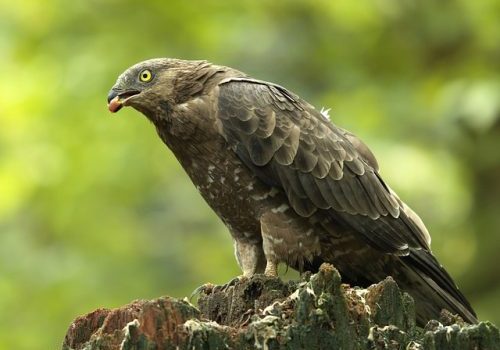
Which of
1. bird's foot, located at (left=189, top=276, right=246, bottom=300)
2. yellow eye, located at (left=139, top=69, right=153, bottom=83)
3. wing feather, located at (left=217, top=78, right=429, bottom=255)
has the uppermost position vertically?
yellow eye, located at (left=139, top=69, right=153, bottom=83)

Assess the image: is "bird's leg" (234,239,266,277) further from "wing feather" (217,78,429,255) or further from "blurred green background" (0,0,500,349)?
"blurred green background" (0,0,500,349)

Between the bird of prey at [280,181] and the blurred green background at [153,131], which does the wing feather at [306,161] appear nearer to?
the bird of prey at [280,181]

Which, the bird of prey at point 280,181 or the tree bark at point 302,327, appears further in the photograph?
the bird of prey at point 280,181

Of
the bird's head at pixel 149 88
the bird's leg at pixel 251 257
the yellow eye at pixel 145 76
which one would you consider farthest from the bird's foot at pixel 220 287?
the yellow eye at pixel 145 76

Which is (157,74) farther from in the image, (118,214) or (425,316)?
(118,214)

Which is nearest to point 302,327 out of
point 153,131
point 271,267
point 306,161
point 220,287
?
point 220,287

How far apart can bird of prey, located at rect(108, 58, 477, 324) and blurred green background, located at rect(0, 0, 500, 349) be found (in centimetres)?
265

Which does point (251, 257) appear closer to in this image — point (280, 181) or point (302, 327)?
point (280, 181)

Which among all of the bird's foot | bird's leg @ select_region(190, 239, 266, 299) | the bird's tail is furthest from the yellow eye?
the bird's tail

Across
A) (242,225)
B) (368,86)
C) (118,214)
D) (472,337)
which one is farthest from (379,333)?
(118,214)

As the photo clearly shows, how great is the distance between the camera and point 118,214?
11.0 meters

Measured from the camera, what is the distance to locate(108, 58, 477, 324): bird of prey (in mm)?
6438

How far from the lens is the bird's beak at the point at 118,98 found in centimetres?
667

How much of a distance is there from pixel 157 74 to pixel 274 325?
272cm
